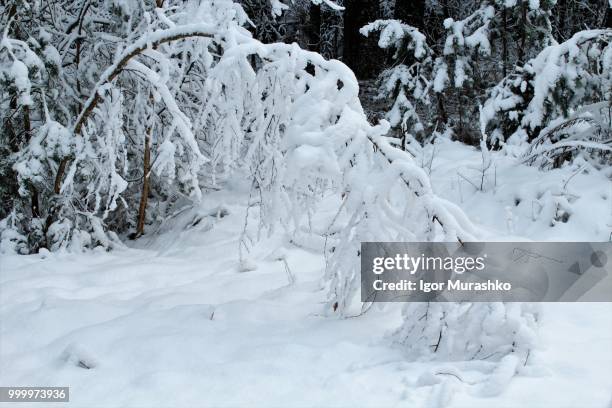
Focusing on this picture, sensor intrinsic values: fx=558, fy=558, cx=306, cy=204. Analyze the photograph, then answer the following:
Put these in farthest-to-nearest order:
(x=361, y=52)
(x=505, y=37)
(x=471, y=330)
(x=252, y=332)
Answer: (x=361, y=52) → (x=505, y=37) → (x=252, y=332) → (x=471, y=330)

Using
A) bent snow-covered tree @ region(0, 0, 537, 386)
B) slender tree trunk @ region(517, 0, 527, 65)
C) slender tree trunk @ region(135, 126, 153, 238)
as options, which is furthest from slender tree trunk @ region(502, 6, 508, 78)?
slender tree trunk @ region(135, 126, 153, 238)

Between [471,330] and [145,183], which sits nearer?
[471,330]

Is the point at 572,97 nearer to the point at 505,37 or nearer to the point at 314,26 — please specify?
the point at 505,37

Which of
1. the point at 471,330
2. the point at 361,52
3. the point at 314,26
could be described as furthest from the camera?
the point at 314,26

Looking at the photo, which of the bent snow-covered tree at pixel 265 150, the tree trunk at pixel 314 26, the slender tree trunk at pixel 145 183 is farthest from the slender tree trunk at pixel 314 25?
the slender tree trunk at pixel 145 183

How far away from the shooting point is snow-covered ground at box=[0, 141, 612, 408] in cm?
226

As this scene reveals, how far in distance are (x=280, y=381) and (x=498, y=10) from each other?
5.75 m

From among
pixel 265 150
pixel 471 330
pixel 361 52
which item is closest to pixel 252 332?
pixel 265 150

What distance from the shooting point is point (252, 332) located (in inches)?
114

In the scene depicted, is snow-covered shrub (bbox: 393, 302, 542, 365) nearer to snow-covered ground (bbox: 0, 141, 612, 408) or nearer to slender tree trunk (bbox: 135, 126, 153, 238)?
snow-covered ground (bbox: 0, 141, 612, 408)

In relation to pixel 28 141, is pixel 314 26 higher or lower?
higher

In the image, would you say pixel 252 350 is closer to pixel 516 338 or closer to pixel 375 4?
pixel 516 338

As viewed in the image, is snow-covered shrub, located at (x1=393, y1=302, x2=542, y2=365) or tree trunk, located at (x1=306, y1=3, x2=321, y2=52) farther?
tree trunk, located at (x1=306, y1=3, x2=321, y2=52)

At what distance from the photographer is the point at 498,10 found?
6.62m
